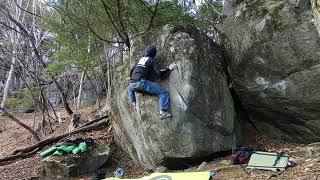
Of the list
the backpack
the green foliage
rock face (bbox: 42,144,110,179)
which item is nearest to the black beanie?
the green foliage

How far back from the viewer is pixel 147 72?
817cm

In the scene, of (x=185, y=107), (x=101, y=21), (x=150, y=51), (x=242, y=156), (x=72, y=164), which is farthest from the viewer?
(x=101, y=21)

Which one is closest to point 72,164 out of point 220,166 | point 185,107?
point 185,107

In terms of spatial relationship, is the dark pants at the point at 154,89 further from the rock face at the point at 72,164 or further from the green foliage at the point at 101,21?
the rock face at the point at 72,164

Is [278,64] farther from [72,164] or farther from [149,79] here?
[72,164]

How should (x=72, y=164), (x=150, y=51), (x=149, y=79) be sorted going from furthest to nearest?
(x=72, y=164) < (x=149, y=79) < (x=150, y=51)

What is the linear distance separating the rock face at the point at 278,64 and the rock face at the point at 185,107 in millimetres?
634

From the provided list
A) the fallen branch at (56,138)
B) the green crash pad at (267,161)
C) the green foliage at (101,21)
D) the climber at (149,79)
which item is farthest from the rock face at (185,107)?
the fallen branch at (56,138)

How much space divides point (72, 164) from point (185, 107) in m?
3.51

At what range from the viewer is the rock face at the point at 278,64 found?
8086mm

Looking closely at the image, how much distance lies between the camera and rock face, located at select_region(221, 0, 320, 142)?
26.5ft

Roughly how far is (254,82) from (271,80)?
44 cm

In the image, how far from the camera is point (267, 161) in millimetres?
6863

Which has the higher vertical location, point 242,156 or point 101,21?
point 101,21
